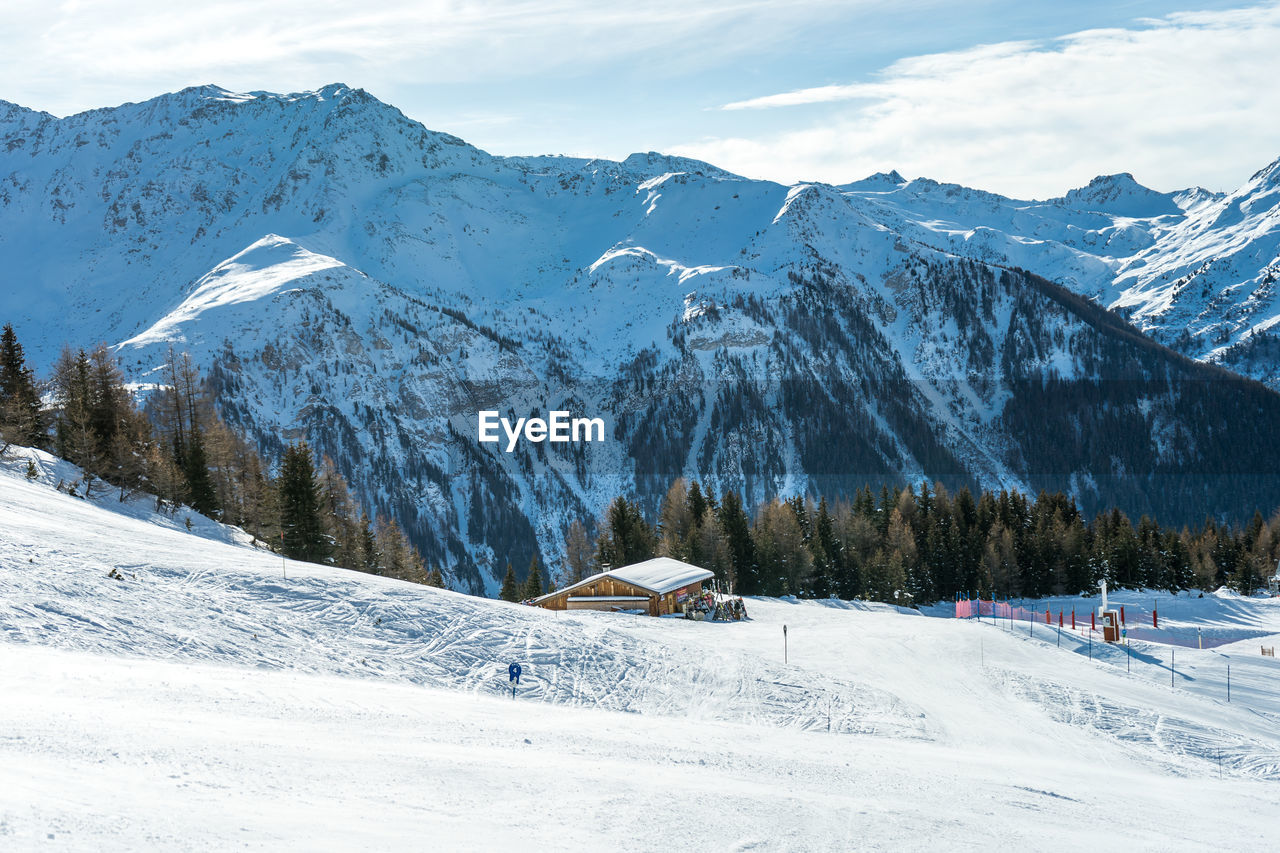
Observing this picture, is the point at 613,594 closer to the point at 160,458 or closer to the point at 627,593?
the point at 627,593

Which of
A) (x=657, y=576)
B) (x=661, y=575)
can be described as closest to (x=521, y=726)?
(x=657, y=576)

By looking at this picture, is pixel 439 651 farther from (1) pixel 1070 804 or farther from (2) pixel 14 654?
(1) pixel 1070 804

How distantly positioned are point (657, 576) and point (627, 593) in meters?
3.66

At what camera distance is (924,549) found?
274 feet

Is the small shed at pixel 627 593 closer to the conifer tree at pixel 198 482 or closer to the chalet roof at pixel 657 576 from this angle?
the chalet roof at pixel 657 576

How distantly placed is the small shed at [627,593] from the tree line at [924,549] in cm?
1655

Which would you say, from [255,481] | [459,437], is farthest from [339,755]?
[459,437]

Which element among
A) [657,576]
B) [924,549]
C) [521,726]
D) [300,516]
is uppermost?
[300,516]

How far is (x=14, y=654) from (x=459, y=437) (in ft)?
591

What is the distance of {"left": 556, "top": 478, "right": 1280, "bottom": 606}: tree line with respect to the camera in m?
75.1

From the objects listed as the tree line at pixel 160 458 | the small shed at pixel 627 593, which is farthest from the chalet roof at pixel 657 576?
the tree line at pixel 160 458

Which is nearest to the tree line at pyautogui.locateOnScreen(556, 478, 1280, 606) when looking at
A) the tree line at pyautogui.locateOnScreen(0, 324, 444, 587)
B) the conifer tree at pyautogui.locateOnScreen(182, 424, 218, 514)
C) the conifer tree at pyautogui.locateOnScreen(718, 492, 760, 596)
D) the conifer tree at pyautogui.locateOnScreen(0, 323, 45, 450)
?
the conifer tree at pyautogui.locateOnScreen(718, 492, 760, 596)

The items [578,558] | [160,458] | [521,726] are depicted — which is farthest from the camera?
[578,558]

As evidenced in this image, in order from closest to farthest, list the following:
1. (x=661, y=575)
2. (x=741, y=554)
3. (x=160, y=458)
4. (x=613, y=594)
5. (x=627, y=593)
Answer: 1. (x=160, y=458)
2. (x=627, y=593)
3. (x=613, y=594)
4. (x=661, y=575)
5. (x=741, y=554)
